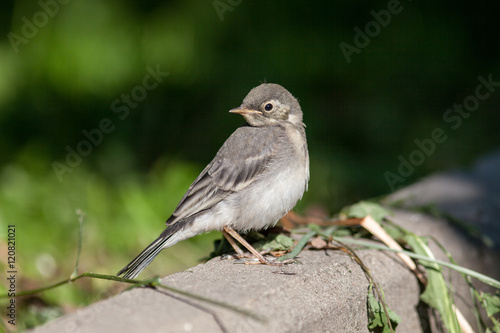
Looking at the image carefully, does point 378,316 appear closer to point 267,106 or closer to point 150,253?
point 150,253

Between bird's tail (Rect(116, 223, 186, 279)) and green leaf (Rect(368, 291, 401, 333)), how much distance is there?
128cm

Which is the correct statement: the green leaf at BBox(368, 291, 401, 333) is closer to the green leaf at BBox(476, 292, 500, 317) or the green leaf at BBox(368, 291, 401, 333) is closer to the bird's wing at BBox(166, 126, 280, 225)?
the green leaf at BBox(476, 292, 500, 317)

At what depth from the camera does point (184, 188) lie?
20.7 ft

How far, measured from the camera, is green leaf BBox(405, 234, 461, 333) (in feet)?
11.9

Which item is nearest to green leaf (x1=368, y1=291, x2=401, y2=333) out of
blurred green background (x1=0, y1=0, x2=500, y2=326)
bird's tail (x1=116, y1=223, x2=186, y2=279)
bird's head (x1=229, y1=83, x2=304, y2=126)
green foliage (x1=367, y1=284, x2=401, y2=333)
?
green foliage (x1=367, y1=284, x2=401, y2=333)

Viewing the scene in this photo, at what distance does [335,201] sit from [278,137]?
2.43 metres

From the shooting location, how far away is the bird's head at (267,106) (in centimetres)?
441

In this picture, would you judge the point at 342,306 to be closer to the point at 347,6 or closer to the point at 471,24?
the point at 347,6

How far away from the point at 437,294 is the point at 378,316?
56cm

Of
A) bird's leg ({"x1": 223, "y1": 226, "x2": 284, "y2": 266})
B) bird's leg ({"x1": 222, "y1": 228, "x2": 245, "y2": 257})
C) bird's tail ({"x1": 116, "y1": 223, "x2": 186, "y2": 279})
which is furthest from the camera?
bird's leg ({"x1": 222, "y1": 228, "x2": 245, "y2": 257})

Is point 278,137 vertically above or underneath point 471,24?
underneath

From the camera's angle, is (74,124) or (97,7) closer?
(74,124)

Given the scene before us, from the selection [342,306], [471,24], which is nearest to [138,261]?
A: [342,306]

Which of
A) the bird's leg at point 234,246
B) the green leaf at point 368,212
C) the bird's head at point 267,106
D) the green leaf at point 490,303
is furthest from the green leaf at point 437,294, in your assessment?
the bird's head at point 267,106
